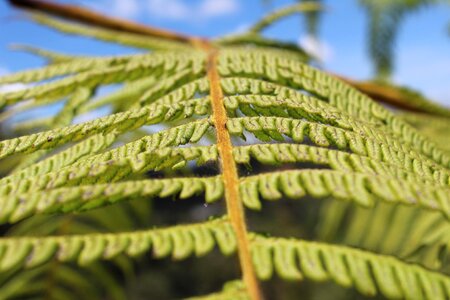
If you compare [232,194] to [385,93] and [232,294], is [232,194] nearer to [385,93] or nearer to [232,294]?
[232,294]

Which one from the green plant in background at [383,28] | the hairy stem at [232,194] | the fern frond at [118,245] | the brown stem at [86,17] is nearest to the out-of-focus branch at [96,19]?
the brown stem at [86,17]

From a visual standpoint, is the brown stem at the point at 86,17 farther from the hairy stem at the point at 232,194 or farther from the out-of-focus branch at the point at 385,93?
the hairy stem at the point at 232,194

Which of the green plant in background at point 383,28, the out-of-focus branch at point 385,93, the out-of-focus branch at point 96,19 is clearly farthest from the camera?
the green plant in background at point 383,28

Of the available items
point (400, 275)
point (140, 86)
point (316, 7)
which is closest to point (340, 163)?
point (400, 275)

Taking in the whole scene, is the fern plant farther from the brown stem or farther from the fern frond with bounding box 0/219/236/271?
the brown stem

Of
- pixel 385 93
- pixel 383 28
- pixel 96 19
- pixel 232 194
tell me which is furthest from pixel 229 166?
pixel 383 28

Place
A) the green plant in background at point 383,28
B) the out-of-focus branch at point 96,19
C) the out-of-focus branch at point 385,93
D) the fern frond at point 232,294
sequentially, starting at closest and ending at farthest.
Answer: the fern frond at point 232,294
the out-of-focus branch at point 385,93
the out-of-focus branch at point 96,19
the green plant in background at point 383,28

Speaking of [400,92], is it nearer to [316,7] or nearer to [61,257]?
[316,7]
